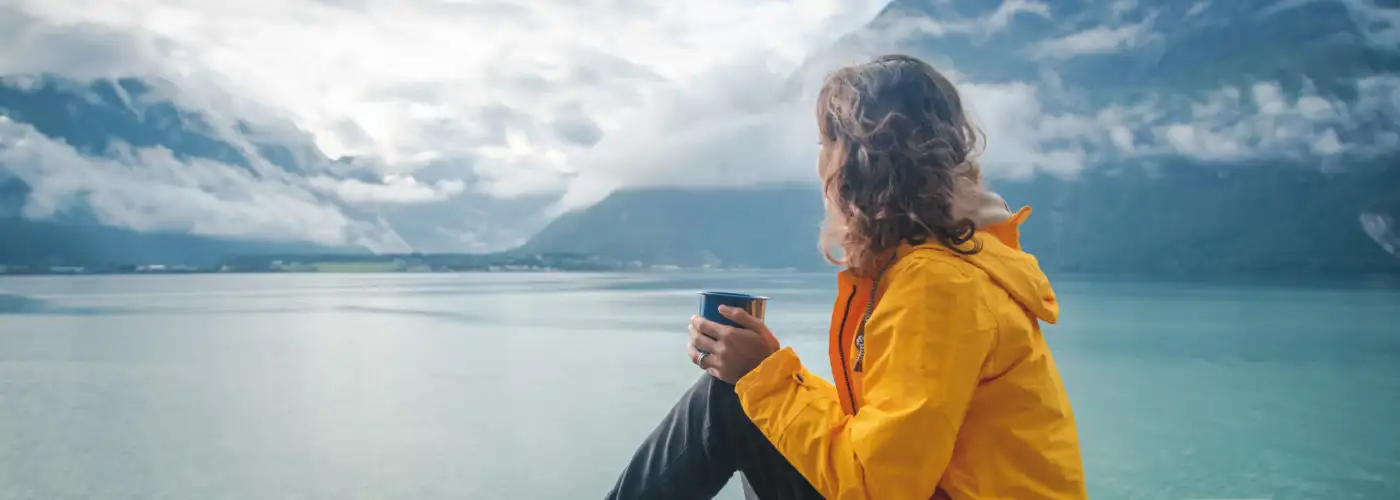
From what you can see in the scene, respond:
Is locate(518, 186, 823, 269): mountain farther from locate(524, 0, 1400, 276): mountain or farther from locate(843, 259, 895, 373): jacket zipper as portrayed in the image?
locate(843, 259, 895, 373): jacket zipper

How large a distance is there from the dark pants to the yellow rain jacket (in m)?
0.22

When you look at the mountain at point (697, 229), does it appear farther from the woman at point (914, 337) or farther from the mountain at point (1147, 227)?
the woman at point (914, 337)

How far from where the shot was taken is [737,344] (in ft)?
3.89

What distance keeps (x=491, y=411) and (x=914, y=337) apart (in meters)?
4.89

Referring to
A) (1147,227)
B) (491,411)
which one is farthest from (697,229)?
(491,411)

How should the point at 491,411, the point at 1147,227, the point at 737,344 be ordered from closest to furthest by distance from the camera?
1. the point at 737,344
2. the point at 491,411
3. the point at 1147,227

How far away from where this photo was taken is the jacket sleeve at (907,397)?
36.8 inches

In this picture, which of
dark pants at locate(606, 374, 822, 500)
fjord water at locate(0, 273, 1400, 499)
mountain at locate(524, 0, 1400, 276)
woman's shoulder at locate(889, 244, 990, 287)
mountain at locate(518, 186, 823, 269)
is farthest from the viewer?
mountain at locate(518, 186, 823, 269)

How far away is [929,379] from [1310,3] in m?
164

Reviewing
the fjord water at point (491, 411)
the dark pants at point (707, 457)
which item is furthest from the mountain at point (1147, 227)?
the dark pants at point (707, 457)

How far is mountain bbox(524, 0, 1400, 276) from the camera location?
358ft

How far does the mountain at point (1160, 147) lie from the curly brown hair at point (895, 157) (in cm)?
9857

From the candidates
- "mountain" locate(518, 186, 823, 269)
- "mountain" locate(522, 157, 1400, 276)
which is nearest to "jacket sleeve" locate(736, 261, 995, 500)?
"mountain" locate(522, 157, 1400, 276)

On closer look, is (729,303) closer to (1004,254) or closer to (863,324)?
(863,324)
